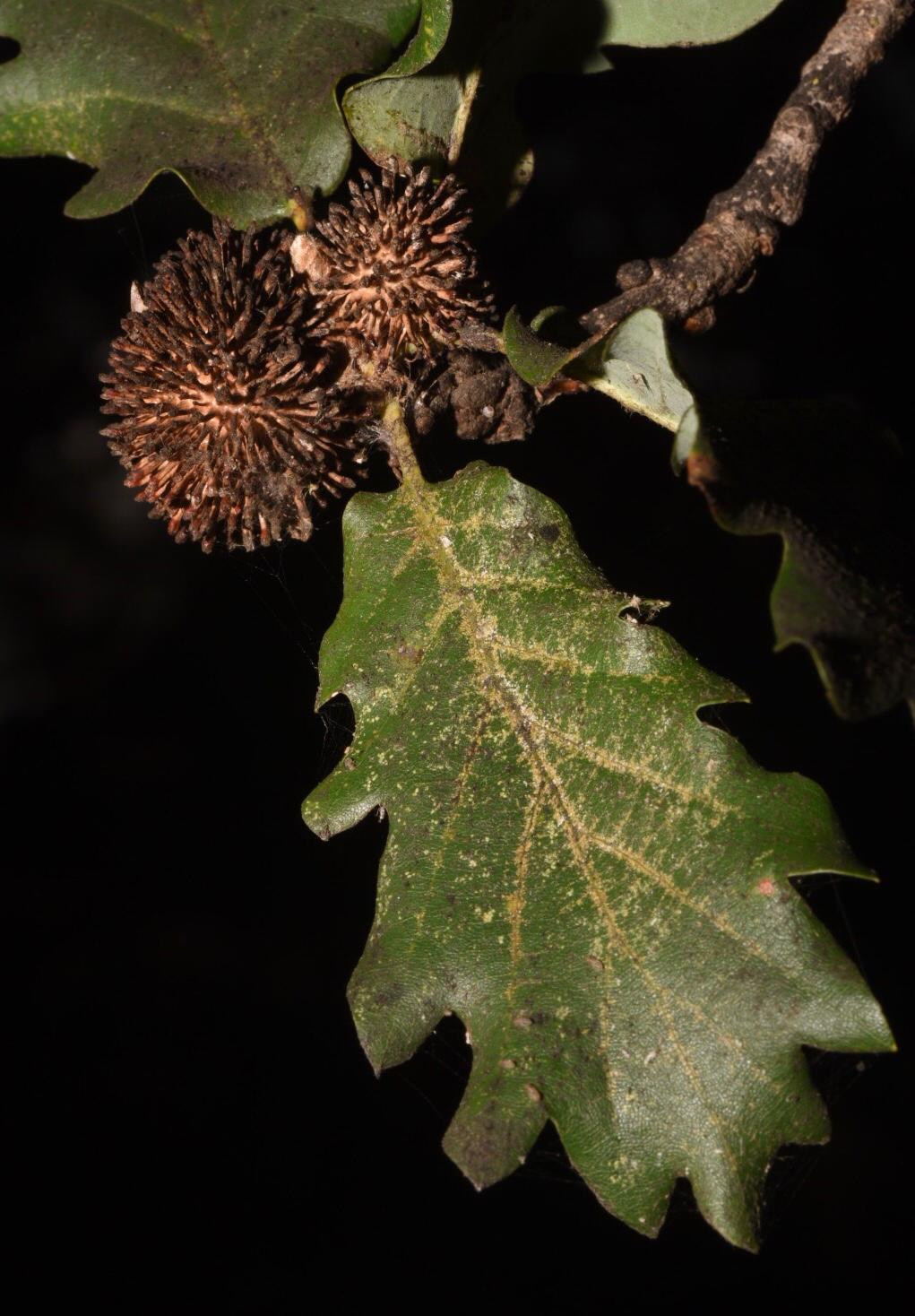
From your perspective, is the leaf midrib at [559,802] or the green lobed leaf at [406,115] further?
the green lobed leaf at [406,115]

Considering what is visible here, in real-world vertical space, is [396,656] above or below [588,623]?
below

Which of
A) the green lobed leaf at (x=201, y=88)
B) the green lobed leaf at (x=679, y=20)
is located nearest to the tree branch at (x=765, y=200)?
the green lobed leaf at (x=679, y=20)

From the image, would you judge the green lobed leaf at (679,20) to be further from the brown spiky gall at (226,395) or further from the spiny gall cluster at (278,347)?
the brown spiky gall at (226,395)

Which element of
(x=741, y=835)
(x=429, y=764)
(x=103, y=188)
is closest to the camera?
(x=741, y=835)

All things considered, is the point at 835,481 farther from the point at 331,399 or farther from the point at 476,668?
the point at 331,399

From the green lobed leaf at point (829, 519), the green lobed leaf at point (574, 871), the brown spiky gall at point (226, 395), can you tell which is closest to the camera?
the green lobed leaf at point (829, 519)

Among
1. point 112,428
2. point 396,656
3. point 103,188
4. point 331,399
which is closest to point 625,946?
point 396,656

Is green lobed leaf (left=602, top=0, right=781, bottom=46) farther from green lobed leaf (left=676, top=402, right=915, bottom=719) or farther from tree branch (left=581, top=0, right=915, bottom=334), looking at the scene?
green lobed leaf (left=676, top=402, right=915, bottom=719)
